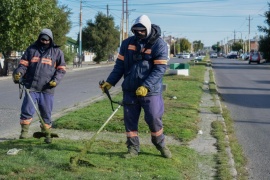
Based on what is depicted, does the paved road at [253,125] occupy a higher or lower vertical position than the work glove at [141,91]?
lower

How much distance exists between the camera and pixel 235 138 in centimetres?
838

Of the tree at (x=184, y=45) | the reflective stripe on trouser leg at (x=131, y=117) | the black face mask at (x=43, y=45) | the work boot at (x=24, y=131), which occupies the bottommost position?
the work boot at (x=24, y=131)

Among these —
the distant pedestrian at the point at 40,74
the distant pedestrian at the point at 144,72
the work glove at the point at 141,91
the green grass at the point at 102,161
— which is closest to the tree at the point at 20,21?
the green grass at the point at 102,161

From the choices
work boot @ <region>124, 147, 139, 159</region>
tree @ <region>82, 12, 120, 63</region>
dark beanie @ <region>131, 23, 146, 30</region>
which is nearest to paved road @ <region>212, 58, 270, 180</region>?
work boot @ <region>124, 147, 139, 159</region>

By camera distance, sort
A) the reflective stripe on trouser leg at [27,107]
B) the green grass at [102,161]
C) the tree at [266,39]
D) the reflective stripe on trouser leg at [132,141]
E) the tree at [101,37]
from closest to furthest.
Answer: the green grass at [102,161], the reflective stripe on trouser leg at [132,141], the reflective stripe on trouser leg at [27,107], the tree at [266,39], the tree at [101,37]

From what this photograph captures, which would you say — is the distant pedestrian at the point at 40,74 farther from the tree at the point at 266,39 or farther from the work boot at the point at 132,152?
the tree at the point at 266,39

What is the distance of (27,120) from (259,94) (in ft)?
39.3

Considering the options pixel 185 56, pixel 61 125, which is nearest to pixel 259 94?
pixel 61 125

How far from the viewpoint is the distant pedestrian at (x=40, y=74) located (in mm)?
7059

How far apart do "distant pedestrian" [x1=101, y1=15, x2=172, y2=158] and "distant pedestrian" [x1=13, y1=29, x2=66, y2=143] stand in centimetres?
153

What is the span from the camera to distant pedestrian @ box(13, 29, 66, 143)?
23.2 feet

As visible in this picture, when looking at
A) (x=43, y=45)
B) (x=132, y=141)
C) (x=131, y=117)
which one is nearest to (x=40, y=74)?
(x=43, y=45)

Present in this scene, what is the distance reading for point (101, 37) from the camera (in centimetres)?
5875

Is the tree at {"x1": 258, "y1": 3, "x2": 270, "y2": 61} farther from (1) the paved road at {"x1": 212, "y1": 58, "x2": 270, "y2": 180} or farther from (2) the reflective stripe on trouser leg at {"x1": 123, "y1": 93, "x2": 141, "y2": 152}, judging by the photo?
(2) the reflective stripe on trouser leg at {"x1": 123, "y1": 93, "x2": 141, "y2": 152}
